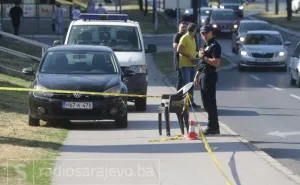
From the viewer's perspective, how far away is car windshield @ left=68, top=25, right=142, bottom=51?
20969mm

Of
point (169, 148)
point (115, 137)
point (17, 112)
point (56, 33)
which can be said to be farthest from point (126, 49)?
point (56, 33)

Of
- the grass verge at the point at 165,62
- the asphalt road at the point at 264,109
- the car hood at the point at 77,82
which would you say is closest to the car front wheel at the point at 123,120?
the car hood at the point at 77,82

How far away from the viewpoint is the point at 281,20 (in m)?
70.2

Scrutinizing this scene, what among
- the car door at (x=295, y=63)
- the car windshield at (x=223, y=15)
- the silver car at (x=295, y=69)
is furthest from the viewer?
the car windshield at (x=223, y=15)

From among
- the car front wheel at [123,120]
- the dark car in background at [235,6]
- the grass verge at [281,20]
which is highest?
the car front wheel at [123,120]

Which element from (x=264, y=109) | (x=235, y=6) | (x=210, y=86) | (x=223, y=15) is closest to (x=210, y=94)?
(x=210, y=86)

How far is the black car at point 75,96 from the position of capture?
16.2m

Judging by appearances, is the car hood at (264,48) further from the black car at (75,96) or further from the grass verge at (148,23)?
the grass verge at (148,23)

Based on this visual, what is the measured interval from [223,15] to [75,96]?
1632 inches

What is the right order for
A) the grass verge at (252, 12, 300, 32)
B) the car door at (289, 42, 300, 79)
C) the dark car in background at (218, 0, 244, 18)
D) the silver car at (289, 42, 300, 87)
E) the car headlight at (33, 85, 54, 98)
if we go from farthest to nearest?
the dark car in background at (218, 0, 244, 18), the grass verge at (252, 12, 300, 32), the car door at (289, 42, 300, 79), the silver car at (289, 42, 300, 87), the car headlight at (33, 85, 54, 98)

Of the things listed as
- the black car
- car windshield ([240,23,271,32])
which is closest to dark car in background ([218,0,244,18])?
car windshield ([240,23,271,32])

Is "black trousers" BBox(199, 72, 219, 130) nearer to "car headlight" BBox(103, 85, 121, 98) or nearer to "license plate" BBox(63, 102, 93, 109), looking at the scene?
"car headlight" BBox(103, 85, 121, 98)

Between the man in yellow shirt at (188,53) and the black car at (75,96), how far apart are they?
2.13 meters

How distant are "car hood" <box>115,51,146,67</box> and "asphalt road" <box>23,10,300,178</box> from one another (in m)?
2.14
